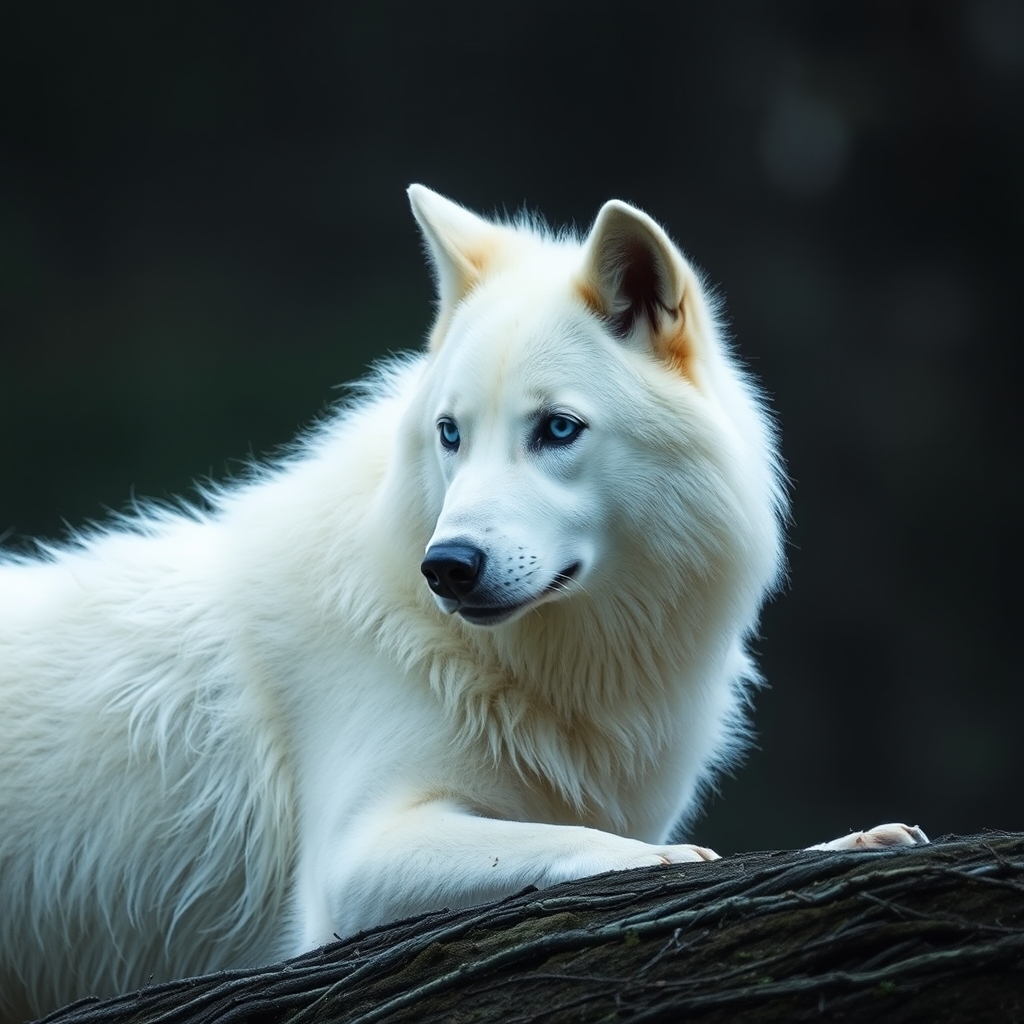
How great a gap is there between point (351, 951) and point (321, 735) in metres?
0.70

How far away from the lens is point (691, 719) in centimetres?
302

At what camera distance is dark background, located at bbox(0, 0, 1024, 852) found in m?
8.10

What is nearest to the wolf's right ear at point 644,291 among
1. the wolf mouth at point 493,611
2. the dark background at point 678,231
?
the wolf mouth at point 493,611

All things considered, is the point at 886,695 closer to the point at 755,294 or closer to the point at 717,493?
the point at 755,294

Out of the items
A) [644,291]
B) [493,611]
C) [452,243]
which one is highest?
[452,243]

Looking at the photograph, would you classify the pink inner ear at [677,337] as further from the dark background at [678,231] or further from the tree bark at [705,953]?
the dark background at [678,231]

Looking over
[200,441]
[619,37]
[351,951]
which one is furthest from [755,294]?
[351,951]

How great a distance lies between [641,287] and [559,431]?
404 millimetres

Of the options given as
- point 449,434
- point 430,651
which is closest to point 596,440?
point 449,434

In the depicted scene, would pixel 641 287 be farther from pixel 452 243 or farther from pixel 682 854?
pixel 682 854

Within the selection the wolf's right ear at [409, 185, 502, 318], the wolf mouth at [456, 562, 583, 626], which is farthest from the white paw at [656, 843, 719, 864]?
the wolf's right ear at [409, 185, 502, 318]

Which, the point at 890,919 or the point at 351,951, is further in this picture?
the point at 351,951

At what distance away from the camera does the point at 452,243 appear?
309 cm

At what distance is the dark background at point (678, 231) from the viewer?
8102mm
